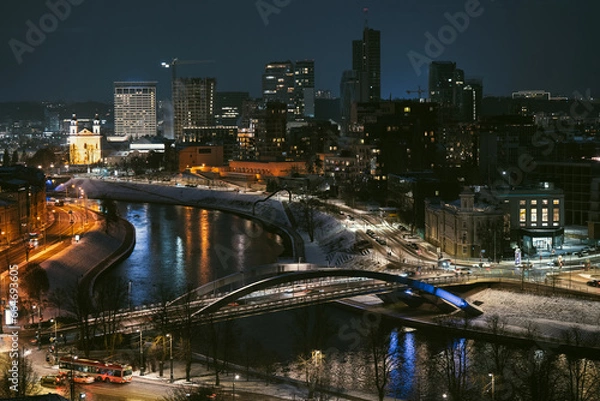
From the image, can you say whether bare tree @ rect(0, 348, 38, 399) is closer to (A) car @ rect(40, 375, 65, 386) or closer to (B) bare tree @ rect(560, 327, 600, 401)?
(A) car @ rect(40, 375, 65, 386)

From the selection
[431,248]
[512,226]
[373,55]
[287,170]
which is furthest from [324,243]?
[373,55]

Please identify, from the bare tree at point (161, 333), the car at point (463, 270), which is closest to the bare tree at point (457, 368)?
the car at point (463, 270)

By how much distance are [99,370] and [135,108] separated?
65.7 metres

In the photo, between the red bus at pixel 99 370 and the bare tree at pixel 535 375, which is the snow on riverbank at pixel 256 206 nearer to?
the bare tree at pixel 535 375

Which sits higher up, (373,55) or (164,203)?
(373,55)

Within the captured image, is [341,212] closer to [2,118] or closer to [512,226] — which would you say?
[512,226]

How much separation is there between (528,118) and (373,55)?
22850mm

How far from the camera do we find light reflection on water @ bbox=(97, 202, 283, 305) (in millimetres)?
13873

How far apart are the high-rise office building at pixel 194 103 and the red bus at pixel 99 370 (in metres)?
51.9

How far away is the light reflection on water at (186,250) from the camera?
13.9 metres

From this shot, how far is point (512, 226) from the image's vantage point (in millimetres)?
15281

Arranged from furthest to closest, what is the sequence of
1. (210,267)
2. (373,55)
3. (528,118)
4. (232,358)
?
(373,55) < (528,118) < (210,267) < (232,358)

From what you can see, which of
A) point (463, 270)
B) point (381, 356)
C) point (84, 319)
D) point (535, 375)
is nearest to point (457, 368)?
point (381, 356)

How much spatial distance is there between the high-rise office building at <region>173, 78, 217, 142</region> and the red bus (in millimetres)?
51890
